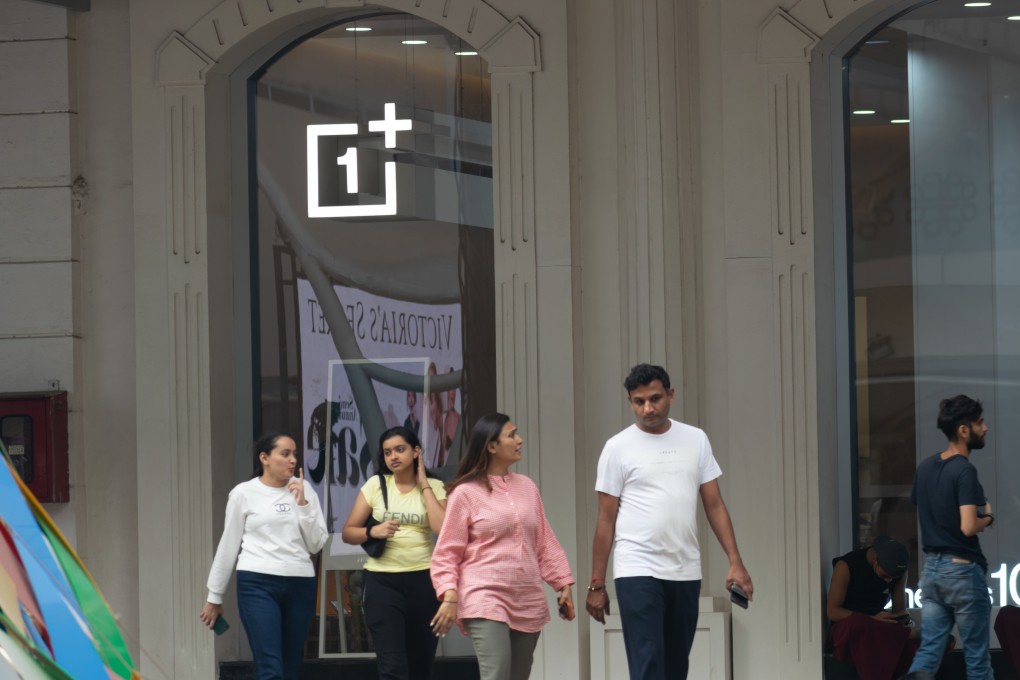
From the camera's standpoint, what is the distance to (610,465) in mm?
7750

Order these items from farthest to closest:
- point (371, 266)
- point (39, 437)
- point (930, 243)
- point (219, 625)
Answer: point (371, 266)
point (39, 437)
point (930, 243)
point (219, 625)

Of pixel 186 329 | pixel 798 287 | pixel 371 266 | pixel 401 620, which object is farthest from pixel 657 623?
pixel 186 329

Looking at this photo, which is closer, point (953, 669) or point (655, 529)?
point (655, 529)

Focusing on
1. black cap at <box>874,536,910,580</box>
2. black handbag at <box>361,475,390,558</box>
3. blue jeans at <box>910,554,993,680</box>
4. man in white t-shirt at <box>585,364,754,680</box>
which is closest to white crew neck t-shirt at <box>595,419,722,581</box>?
man in white t-shirt at <box>585,364,754,680</box>

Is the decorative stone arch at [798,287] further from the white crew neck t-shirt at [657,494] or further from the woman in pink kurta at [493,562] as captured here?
the woman in pink kurta at [493,562]

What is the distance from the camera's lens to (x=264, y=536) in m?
8.84

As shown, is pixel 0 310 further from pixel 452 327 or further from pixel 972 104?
pixel 972 104

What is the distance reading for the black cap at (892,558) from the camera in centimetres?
995

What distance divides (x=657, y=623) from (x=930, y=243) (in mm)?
4078

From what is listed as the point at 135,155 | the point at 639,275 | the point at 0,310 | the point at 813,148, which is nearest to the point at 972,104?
the point at 813,148

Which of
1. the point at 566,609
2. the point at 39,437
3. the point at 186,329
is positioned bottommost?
the point at 566,609

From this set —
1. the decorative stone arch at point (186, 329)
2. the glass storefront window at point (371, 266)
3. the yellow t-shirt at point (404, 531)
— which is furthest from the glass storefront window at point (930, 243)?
the yellow t-shirt at point (404, 531)

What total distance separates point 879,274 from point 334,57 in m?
3.99

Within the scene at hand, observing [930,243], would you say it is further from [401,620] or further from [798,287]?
[401,620]
